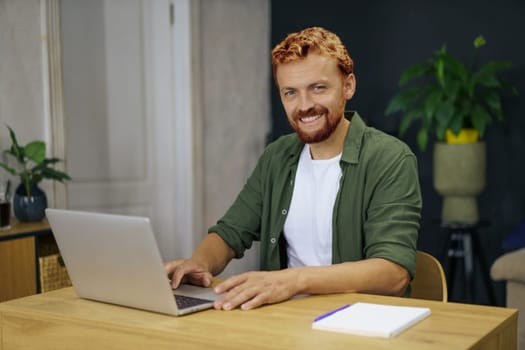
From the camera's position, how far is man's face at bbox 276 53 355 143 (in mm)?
2066

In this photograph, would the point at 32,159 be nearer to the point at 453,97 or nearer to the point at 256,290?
the point at 256,290

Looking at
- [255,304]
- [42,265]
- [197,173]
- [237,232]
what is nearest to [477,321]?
[255,304]

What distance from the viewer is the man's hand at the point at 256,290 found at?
1.61 metres

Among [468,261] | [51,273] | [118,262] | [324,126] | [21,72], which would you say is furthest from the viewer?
[468,261]

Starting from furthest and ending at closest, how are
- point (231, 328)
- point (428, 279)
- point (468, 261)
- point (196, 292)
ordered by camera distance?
point (468, 261)
point (428, 279)
point (196, 292)
point (231, 328)

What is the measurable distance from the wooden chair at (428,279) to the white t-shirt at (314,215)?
0.27 m

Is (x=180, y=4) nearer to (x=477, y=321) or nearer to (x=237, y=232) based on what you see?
(x=237, y=232)

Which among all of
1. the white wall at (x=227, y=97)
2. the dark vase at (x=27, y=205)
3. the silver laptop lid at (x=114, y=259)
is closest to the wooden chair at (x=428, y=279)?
the silver laptop lid at (x=114, y=259)

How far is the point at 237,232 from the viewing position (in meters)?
2.33

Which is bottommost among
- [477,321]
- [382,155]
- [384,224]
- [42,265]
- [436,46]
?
[42,265]

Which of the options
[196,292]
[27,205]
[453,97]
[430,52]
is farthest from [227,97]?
[196,292]

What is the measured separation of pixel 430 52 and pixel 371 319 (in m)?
3.73

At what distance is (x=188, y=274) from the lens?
6.16ft

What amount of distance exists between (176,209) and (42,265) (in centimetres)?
169
